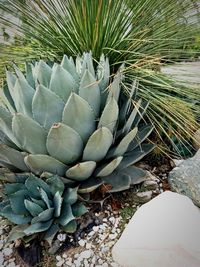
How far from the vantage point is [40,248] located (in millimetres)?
1601

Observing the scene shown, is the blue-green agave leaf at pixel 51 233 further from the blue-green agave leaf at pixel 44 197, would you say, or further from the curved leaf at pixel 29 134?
the curved leaf at pixel 29 134

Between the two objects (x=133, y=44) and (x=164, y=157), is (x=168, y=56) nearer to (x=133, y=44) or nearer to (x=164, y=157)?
(x=133, y=44)

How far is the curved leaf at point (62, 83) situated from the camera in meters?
1.57

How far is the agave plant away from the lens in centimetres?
152

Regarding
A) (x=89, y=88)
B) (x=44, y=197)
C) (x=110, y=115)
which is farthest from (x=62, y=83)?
(x=44, y=197)

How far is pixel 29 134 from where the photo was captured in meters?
1.54

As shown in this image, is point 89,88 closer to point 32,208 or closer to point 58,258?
point 32,208

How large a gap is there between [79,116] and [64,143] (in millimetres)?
119

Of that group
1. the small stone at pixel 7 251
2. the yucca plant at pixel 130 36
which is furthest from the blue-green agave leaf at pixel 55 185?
the yucca plant at pixel 130 36

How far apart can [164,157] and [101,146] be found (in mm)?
488

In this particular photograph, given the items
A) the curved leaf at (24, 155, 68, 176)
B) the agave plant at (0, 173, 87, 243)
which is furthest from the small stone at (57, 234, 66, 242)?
the curved leaf at (24, 155, 68, 176)

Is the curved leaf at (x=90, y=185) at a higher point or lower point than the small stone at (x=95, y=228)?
higher

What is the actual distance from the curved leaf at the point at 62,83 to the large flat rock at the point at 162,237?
563mm

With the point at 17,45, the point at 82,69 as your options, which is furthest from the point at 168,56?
the point at 17,45
